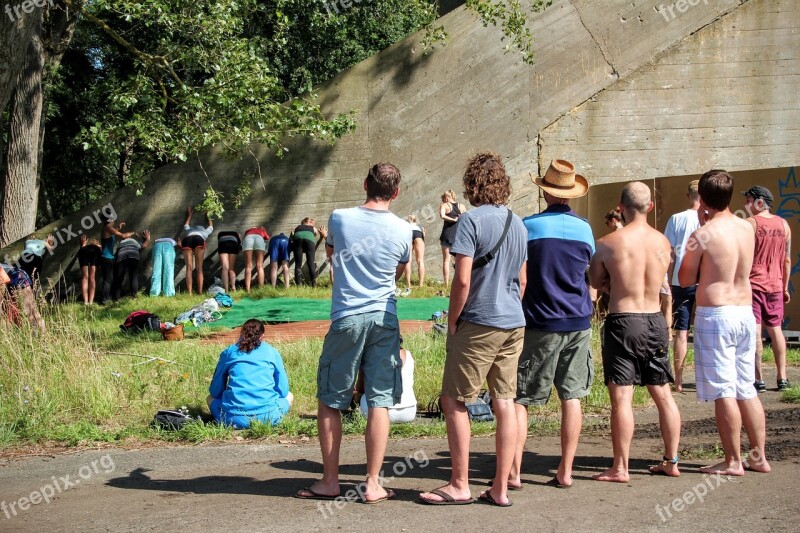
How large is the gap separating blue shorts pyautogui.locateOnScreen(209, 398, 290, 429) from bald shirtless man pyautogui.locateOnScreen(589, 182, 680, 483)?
9.80 ft

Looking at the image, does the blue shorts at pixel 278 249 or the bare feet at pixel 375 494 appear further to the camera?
the blue shorts at pixel 278 249

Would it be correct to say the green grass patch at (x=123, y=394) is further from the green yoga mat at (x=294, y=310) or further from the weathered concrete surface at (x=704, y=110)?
the weathered concrete surface at (x=704, y=110)

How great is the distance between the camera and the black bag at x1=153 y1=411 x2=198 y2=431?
24.3ft

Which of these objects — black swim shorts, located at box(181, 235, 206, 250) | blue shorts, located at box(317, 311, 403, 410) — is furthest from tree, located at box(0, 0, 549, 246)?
blue shorts, located at box(317, 311, 403, 410)

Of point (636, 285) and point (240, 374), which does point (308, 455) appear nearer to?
point (240, 374)

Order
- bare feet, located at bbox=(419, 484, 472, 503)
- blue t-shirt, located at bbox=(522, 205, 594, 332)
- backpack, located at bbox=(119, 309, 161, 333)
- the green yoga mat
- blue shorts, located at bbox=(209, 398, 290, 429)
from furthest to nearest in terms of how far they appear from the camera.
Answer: the green yoga mat < backpack, located at bbox=(119, 309, 161, 333) < blue shorts, located at bbox=(209, 398, 290, 429) < blue t-shirt, located at bbox=(522, 205, 594, 332) < bare feet, located at bbox=(419, 484, 472, 503)

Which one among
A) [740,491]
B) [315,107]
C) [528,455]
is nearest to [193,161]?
[315,107]

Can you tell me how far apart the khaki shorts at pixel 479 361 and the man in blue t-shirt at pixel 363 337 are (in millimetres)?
382

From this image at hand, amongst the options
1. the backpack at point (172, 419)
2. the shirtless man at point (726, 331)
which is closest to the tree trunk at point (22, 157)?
the backpack at point (172, 419)

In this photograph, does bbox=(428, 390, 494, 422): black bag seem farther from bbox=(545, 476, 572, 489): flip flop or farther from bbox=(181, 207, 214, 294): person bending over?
bbox=(181, 207, 214, 294): person bending over

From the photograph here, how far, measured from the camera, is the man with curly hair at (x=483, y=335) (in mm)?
5109

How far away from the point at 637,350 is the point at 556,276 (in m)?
0.77

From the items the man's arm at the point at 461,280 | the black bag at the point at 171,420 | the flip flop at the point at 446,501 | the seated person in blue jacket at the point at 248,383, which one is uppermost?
the man's arm at the point at 461,280

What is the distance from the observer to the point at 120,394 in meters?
8.13
